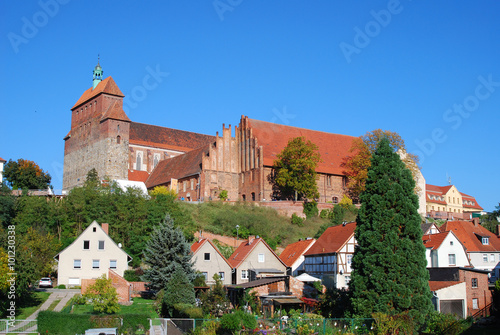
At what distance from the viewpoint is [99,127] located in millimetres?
85938

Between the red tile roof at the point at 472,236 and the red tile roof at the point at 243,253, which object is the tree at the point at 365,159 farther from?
the red tile roof at the point at 243,253

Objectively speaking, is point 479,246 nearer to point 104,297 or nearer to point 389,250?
point 389,250

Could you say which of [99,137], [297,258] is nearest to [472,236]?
[297,258]

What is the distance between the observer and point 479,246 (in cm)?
5338

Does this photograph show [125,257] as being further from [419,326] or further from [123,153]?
[123,153]

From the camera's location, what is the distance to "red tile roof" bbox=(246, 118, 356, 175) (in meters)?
74.8

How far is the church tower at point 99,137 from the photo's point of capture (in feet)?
275

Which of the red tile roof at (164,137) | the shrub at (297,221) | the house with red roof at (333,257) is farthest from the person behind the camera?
the red tile roof at (164,137)

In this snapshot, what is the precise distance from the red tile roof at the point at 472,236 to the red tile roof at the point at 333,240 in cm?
1254

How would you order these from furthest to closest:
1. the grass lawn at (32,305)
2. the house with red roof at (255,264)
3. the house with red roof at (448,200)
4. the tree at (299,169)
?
1. the house with red roof at (448,200)
2. the tree at (299,169)
3. the house with red roof at (255,264)
4. the grass lawn at (32,305)

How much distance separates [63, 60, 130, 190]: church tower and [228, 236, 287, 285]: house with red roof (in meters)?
38.8

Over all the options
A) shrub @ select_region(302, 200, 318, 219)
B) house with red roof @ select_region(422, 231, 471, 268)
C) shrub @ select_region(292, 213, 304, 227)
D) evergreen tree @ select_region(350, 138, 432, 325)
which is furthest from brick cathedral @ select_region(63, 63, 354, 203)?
evergreen tree @ select_region(350, 138, 432, 325)

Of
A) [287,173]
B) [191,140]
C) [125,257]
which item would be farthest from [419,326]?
[191,140]

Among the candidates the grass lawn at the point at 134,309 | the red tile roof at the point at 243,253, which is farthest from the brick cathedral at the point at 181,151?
the grass lawn at the point at 134,309
